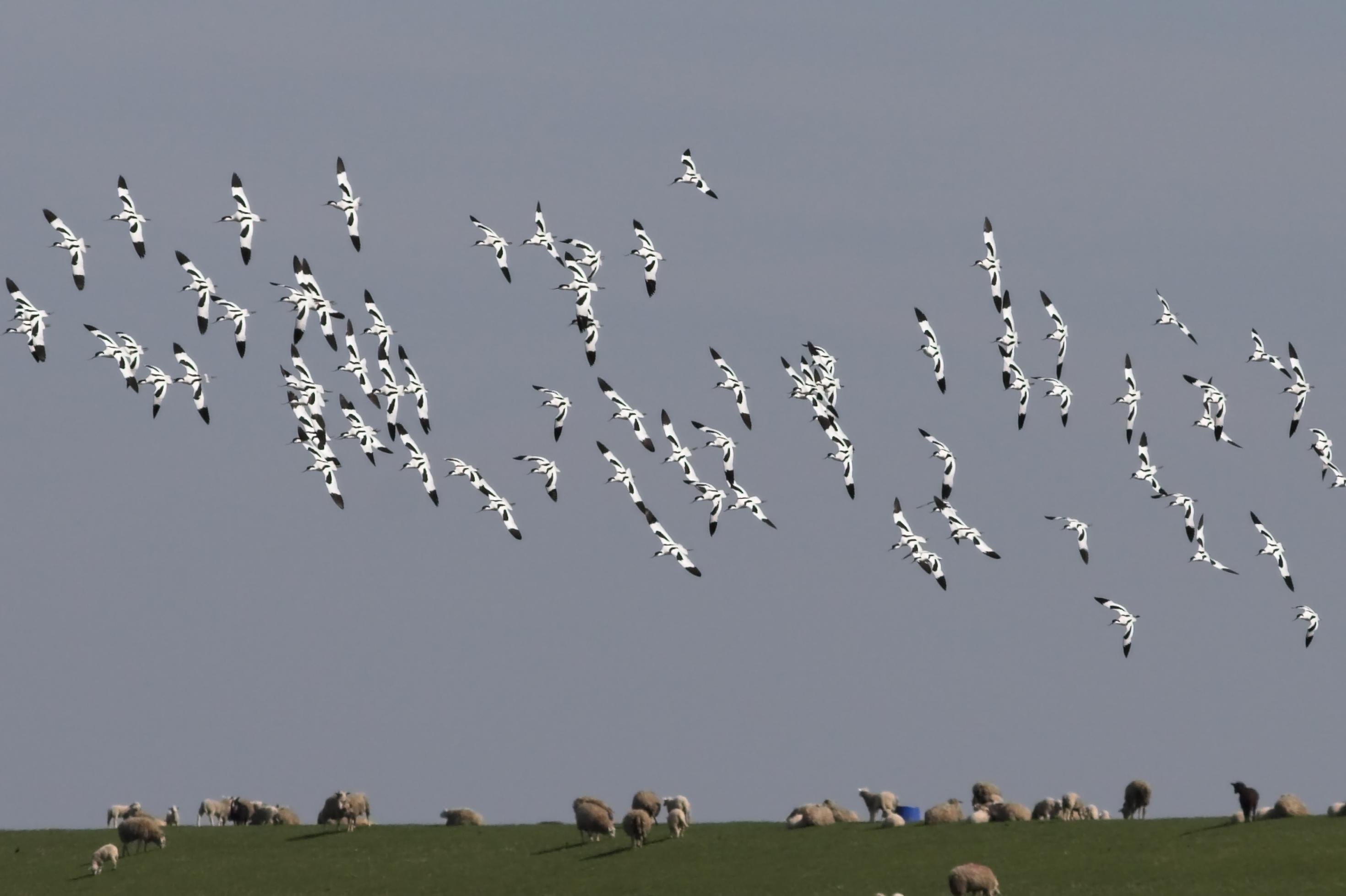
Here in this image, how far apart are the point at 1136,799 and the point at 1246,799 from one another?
6.02 meters

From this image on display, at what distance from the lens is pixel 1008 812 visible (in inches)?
2827

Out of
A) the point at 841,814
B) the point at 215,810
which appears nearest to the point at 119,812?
the point at 215,810

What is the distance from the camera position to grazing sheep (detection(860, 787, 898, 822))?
247 ft

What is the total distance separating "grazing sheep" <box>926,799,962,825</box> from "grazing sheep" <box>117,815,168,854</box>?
2764 cm

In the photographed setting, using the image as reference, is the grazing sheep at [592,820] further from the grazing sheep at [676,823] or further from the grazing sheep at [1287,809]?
the grazing sheep at [1287,809]

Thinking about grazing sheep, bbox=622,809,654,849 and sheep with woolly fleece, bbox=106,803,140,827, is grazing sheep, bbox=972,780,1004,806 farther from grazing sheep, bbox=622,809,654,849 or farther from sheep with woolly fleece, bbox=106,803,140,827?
sheep with woolly fleece, bbox=106,803,140,827

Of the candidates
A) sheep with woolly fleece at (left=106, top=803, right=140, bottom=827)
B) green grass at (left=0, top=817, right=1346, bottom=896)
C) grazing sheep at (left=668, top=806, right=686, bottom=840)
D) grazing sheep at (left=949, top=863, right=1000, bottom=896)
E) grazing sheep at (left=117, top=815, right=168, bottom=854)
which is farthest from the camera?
sheep with woolly fleece at (left=106, top=803, right=140, bottom=827)

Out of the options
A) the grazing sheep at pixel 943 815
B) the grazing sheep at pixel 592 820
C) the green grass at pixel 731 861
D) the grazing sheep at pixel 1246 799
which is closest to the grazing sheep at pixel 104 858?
the green grass at pixel 731 861

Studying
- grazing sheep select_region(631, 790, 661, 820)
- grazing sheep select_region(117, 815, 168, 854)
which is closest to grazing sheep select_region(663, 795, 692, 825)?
grazing sheep select_region(631, 790, 661, 820)

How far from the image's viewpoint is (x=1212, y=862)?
6053 cm

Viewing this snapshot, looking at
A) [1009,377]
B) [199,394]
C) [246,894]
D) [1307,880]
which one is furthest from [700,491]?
[1307,880]

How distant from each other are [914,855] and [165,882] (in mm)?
24540

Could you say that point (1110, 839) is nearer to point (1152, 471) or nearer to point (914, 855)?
point (914, 855)

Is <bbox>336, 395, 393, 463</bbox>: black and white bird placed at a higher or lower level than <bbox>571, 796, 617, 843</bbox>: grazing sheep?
higher
